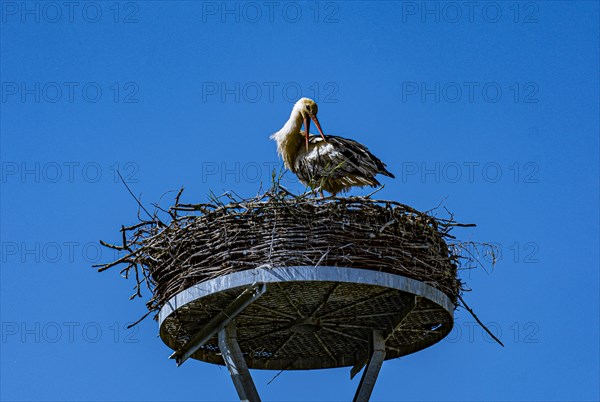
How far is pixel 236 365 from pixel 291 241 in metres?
1.53

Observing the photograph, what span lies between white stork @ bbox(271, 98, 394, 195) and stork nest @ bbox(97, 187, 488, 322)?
2407 millimetres

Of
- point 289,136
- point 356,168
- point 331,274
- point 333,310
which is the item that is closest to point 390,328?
point 333,310

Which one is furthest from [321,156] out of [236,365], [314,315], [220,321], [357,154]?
[236,365]

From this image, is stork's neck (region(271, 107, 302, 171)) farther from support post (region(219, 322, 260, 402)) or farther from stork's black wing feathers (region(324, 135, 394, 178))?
support post (region(219, 322, 260, 402))

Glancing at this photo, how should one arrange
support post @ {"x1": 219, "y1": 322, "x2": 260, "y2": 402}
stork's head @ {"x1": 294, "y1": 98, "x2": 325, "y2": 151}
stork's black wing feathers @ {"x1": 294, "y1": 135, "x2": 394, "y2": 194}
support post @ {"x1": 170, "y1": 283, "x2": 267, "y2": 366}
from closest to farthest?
support post @ {"x1": 170, "y1": 283, "x2": 267, "y2": 366} → support post @ {"x1": 219, "y1": 322, "x2": 260, "y2": 402} → stork's black wing feathers @ {"x1": 294, "y1": 135, "x2": 394, "y2": 194} → stork's head @ {"x1": 294, "y1": 98, "x2": 325, "y2": 151}

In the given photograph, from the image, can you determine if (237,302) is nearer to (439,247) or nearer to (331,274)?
(331,274)

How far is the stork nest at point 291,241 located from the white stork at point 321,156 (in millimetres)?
2407

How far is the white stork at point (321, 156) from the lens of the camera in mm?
15383

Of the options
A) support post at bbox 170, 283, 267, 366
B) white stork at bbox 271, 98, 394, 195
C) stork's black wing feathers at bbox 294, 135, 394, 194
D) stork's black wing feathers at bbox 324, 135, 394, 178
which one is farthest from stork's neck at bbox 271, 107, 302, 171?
support post at bbox 170, 283, 267, 366

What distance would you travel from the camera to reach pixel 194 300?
12117mm

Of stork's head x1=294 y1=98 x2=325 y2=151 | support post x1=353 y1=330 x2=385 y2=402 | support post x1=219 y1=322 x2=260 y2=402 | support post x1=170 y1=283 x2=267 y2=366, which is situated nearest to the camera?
support post x1=170 y1=283 x2=267 y2=366

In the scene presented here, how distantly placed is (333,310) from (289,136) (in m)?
4.02

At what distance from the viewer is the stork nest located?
39.3ft

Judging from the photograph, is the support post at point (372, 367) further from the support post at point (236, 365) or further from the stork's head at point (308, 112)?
the stork's head at point (308, 112)
